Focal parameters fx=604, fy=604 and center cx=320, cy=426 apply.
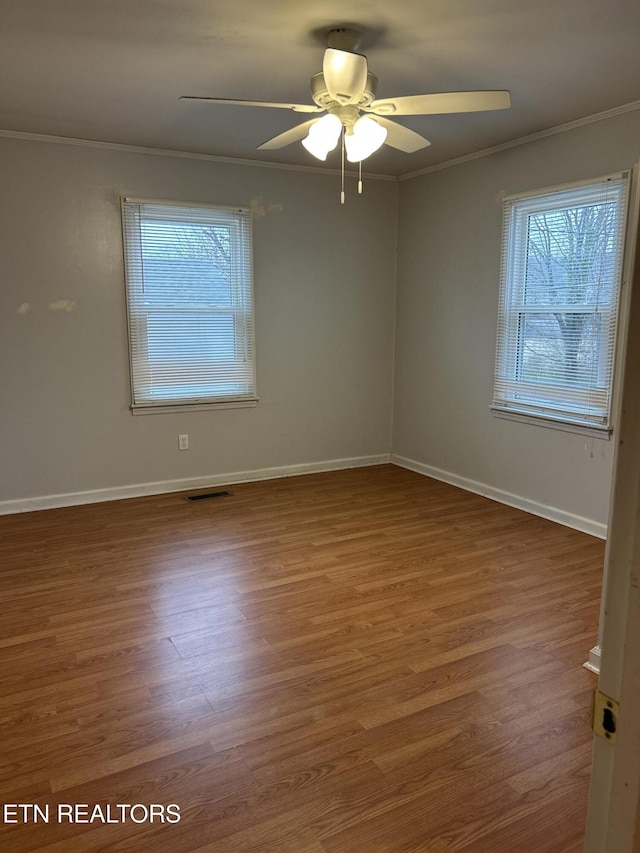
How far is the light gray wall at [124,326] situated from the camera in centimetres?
408

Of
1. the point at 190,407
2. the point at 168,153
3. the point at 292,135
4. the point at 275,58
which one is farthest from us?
the point at 190,407

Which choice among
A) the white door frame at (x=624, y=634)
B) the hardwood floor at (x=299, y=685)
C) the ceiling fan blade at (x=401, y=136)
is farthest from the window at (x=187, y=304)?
the white door frame at (x=624, y=634)

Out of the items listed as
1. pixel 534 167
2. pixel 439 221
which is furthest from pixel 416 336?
pixel 534 167

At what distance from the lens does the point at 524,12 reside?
93.2 inches

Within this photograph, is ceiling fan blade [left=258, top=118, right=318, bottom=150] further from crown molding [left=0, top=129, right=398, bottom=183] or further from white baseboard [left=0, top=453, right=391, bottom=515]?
white baseboard [left=0, top=453, right=391, bottom=515]

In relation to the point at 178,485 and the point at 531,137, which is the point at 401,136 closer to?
the point at 531,137

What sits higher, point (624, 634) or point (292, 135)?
point (292, 135)

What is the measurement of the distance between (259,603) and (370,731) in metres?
1.02

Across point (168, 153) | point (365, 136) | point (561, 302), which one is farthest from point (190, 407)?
point (561, 302)

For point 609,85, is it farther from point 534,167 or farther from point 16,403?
point 16,403

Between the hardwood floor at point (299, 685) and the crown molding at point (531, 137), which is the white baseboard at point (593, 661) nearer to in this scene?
the hardwood floor at point (299, 685)

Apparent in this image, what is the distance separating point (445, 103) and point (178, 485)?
331 centimetres

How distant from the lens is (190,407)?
471 centimetres

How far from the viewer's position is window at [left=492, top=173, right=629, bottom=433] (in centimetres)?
358
